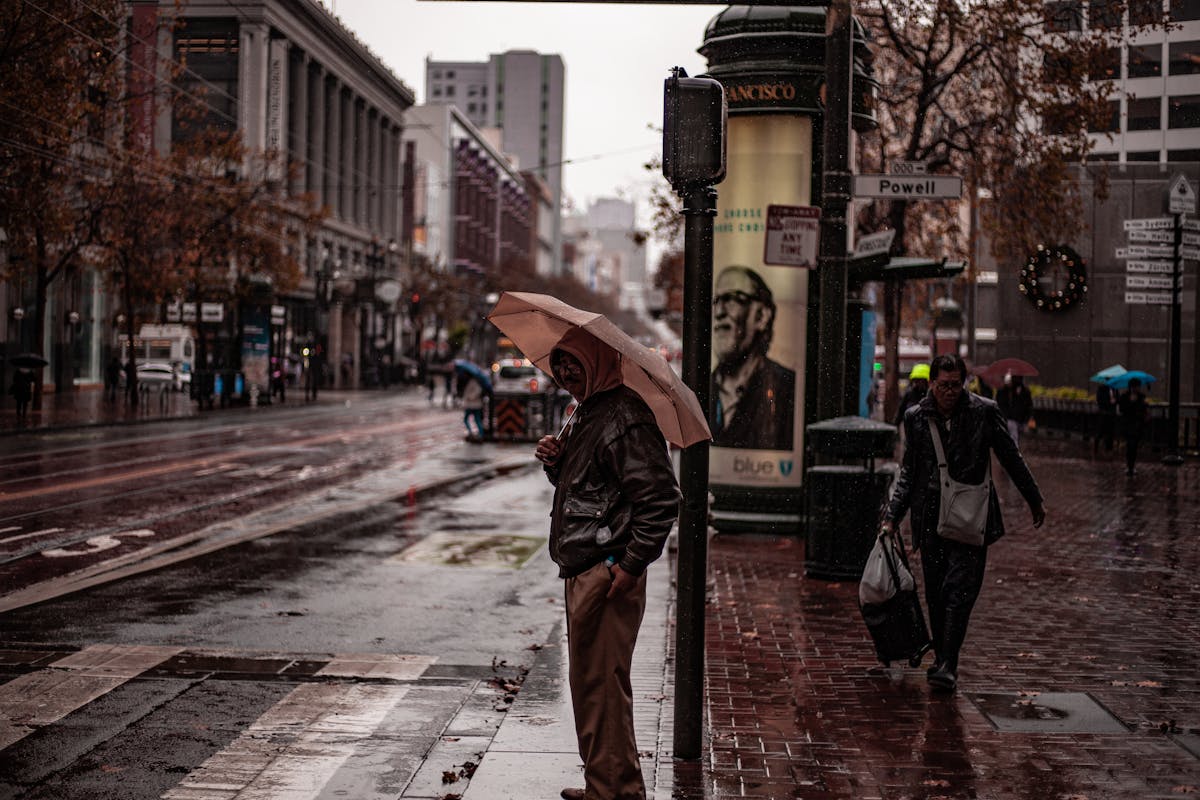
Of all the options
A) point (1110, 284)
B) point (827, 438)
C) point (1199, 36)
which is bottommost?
point (827, 438)

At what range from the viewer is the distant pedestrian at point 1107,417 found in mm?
30750

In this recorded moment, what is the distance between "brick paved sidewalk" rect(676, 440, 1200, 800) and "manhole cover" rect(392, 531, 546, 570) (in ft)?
6.39

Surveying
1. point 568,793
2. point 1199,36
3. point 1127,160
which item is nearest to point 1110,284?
point 1127,160

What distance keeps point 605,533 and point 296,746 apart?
2.20 metres

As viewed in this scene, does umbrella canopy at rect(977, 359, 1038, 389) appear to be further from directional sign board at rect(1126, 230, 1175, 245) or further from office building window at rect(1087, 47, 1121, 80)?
office building window at rect(1087, 47, 1121, 80)

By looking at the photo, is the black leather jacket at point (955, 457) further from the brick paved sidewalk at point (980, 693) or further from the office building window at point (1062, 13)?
the office building window at point (1062, 13)

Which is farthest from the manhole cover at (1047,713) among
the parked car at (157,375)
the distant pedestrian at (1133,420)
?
the parked car at (157,375)

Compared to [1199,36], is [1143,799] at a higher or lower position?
lower

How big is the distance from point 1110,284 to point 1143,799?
36760mm

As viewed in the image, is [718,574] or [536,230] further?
[536,230]

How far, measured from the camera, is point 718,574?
1144 cm

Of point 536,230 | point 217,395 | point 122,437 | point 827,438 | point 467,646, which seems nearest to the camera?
point 467,646

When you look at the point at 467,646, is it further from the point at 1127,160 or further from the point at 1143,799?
the point at 1127,160

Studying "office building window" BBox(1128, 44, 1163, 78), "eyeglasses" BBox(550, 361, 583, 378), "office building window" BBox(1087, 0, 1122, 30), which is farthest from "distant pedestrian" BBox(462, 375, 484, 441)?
"eyeglasses" BBox(550, 361, 583, 378)
